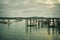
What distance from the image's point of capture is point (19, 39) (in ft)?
118

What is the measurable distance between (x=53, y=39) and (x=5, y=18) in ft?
338

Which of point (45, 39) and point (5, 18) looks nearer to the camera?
point (45, 39)

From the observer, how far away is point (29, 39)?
35344mm

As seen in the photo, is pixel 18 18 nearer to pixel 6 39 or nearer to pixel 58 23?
pixel 58 23

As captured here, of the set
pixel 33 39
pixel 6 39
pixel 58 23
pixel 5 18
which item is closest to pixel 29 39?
pixel 33 39

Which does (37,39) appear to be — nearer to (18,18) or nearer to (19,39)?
(19,39)

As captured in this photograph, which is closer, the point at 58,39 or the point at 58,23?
the point at 58,39

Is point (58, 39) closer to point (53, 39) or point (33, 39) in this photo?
point (53, 39)

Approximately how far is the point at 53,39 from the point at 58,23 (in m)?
34.3


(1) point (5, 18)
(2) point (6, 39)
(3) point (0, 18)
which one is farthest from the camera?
(1) point (5, 18)

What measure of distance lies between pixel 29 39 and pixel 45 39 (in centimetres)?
266

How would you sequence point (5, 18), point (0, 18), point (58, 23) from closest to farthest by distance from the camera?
point (58, 23) < point (0, 18) < point (5, 18)

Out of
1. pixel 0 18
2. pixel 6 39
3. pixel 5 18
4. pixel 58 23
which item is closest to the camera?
pixel 6 39

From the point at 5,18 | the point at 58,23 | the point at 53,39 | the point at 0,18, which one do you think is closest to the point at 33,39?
the point at 53,39
